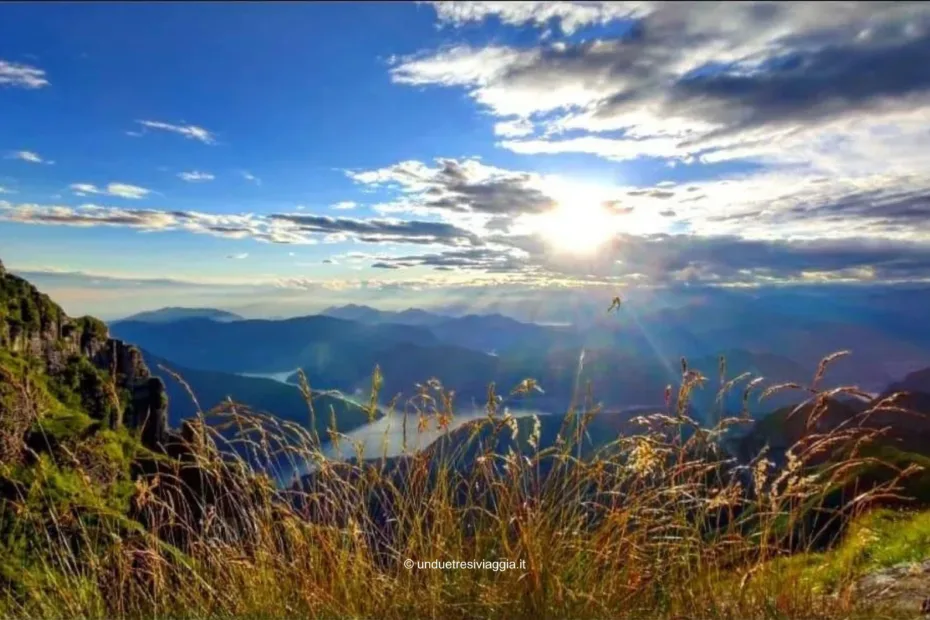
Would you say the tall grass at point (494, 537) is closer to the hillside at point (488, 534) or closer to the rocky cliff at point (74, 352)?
the hillside at point (488, 534)

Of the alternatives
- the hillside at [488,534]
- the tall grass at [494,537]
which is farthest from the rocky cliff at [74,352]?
the tall grass at [494,537]

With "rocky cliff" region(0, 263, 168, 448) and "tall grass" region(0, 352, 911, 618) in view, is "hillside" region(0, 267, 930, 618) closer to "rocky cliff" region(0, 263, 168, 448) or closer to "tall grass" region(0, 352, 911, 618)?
"tall grass" region(0, 352, 911, 618)

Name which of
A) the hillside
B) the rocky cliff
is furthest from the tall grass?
the rocky cliff

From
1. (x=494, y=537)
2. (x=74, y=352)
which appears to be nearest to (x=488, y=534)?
(x=494, y=537)

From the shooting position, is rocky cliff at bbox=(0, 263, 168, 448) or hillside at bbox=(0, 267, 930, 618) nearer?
hillside at bbox=(0, 267, 930, 618)

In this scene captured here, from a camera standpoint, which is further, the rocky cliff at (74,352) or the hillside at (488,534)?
the rocky cliff at (74,352)

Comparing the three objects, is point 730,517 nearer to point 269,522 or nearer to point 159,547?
point 269,522

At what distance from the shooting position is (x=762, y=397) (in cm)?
430

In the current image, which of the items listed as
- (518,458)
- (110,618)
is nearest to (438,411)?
(518,458)

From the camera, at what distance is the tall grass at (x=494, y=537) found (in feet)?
12.8

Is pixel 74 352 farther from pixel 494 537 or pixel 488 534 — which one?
pixel 494 537

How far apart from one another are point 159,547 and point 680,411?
147 inches

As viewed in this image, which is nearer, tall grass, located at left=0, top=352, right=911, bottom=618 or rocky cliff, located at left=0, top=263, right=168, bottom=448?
tall grass, located at left=0, top=352, right=911, bottom=618

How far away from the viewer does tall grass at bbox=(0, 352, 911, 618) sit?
3.89m
